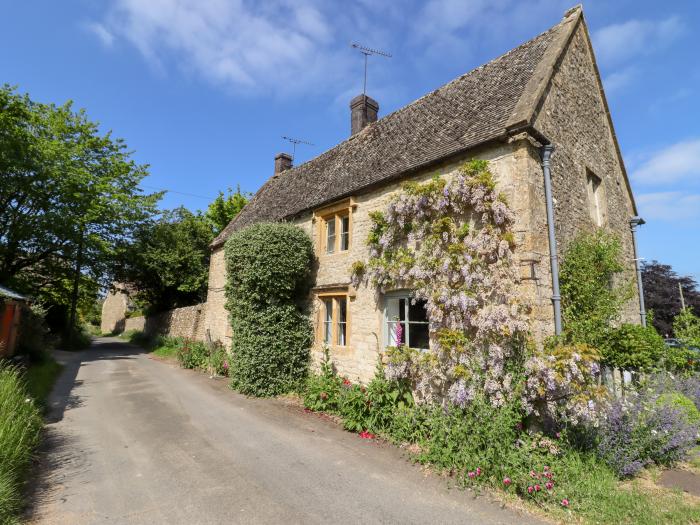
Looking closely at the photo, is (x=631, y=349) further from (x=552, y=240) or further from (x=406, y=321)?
(x=406, y=321)

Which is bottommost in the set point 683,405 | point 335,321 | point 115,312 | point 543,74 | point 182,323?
point 683,405

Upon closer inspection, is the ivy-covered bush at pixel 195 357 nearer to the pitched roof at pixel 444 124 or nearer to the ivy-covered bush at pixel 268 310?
the ivy-covered bush at pixel 268 310

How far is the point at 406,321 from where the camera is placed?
27.3ft

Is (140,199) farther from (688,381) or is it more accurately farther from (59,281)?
(688,381)

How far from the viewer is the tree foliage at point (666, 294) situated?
86.6 ft

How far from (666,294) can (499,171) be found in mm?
28362

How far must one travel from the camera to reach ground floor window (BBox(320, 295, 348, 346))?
402 inches

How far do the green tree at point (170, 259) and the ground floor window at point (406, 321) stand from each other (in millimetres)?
20229

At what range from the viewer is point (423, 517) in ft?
14.8

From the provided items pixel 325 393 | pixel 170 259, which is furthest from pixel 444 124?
pixel 170 259

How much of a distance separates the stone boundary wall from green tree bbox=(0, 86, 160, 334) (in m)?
4.90

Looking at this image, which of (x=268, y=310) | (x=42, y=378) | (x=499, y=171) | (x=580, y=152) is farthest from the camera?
(x=42, y=378)

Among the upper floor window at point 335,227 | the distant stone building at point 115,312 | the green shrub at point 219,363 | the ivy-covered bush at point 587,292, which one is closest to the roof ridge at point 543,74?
the ivy-covered bush at point 587,292

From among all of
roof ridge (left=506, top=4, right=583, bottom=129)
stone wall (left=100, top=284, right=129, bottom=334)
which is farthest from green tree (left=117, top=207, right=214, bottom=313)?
roof ridge (left=506, top=4, right=583, bottom=129)
